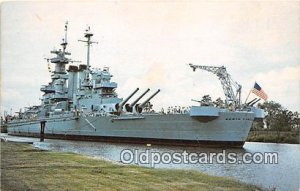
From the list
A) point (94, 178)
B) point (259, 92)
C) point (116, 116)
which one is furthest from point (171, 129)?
point (94, 178)

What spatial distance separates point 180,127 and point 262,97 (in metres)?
9.34

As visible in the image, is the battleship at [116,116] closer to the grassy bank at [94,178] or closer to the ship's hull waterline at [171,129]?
the ship's hull waterline at [171,129]

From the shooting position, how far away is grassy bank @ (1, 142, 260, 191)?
686 cm

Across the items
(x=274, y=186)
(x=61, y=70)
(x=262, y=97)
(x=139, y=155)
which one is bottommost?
(x=274, y=186)

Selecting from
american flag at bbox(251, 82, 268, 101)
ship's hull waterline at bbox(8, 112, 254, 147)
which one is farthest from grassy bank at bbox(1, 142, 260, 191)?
ship's hull waterline at bbox(8, 112, 254, 147)

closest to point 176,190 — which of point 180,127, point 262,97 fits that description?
point 262,97

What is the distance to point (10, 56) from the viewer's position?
770 cm

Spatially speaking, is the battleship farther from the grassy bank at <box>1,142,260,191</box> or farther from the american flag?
the grassy bank at <box>1,142,260,191</box>

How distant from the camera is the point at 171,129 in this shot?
61.5 feet

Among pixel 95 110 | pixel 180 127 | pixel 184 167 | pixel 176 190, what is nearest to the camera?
pixel 176 190

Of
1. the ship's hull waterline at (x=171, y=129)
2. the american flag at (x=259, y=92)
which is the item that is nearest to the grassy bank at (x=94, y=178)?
the american flag at (x=259, y=92)

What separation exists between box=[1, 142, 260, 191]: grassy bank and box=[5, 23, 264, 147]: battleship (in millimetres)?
2026

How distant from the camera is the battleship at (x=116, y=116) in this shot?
50.6 feet

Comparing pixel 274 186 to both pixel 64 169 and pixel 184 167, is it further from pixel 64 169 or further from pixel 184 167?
pixel 64 169
